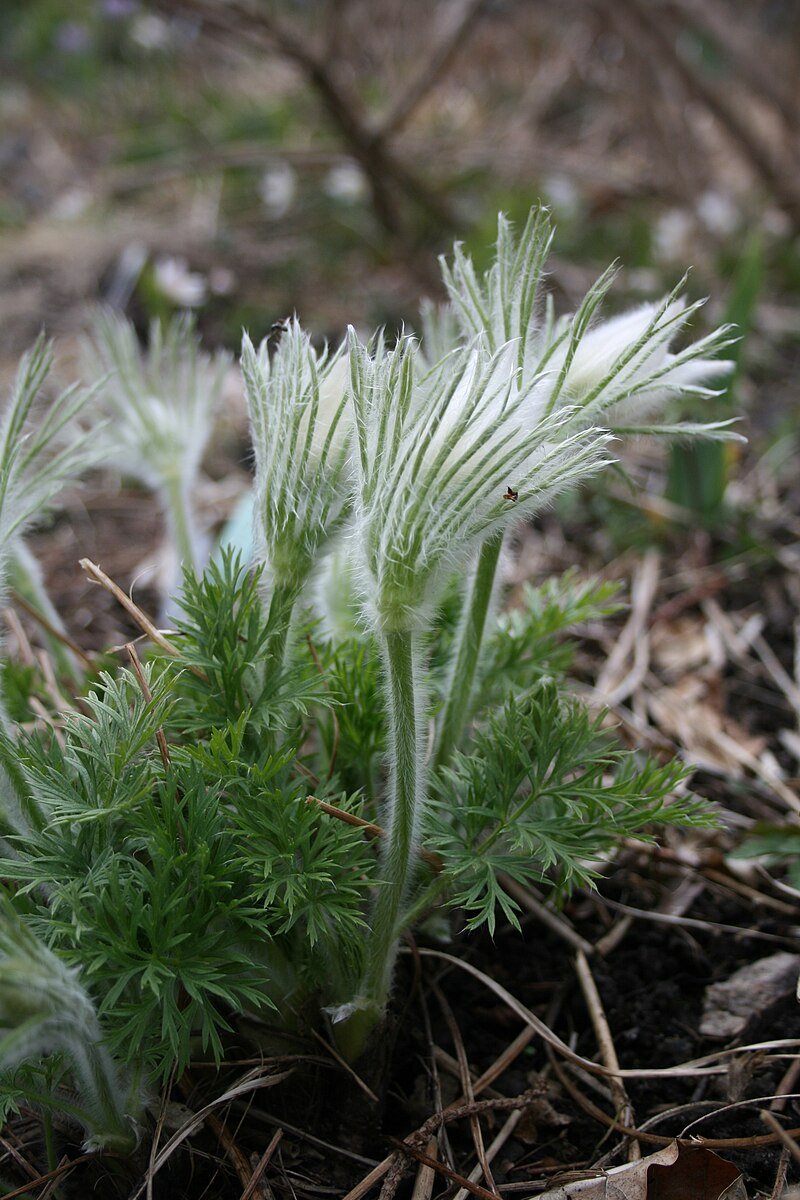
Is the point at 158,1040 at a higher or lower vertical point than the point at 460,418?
lower

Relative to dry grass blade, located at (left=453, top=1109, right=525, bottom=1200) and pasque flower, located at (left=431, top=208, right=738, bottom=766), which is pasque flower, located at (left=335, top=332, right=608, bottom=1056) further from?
dry grass blade, located at (left=453, top=1109, right=525, bottom=1200)

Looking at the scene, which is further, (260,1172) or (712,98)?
(712,98)

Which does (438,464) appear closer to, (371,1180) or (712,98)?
(371,1180)

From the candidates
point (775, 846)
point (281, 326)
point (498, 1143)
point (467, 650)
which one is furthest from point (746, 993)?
point (281, 326)

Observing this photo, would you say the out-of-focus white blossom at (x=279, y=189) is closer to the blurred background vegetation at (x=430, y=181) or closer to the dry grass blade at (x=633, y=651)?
the blurred background vegetation at (x=430, y=181)

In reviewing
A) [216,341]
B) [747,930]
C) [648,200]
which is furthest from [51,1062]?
[648,200]

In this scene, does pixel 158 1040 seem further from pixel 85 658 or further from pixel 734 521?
pixel 734 521
